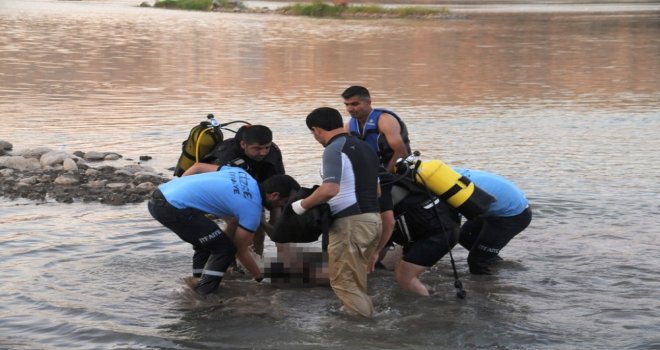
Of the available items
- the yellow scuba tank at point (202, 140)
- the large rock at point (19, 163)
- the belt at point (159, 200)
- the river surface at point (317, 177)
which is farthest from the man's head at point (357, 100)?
the large rock at point (19, 163)

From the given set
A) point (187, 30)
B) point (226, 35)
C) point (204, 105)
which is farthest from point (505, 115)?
point (187, 30)

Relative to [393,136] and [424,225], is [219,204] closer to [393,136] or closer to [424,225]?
[424,225]

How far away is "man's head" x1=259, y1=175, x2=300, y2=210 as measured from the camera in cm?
771

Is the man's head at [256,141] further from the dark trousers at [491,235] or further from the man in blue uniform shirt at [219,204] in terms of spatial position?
the dark trousers at [491,235]

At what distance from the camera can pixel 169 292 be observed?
8.69 m

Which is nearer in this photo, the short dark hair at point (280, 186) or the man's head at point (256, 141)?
the short dark hair at point (280, 186)

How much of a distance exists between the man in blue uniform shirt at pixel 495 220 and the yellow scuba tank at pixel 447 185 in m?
0.33

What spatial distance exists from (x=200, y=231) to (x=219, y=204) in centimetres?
27

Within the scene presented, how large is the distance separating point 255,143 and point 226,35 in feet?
119

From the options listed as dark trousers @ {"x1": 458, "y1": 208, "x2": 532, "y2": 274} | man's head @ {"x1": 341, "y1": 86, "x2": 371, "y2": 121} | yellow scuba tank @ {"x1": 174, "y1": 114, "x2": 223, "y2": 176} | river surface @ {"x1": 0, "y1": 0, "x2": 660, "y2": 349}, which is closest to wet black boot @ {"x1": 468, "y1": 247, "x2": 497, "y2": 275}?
dark trousers @ {"x1": 458, "y1": 208, "x2": 532, "y2": 274}

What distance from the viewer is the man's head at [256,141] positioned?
27.3ft

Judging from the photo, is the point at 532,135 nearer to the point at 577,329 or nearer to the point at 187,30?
the point at 577,329

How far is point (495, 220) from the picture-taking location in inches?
352

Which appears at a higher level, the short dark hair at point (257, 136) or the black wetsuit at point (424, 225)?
the short dark hair at point (257, 136)
